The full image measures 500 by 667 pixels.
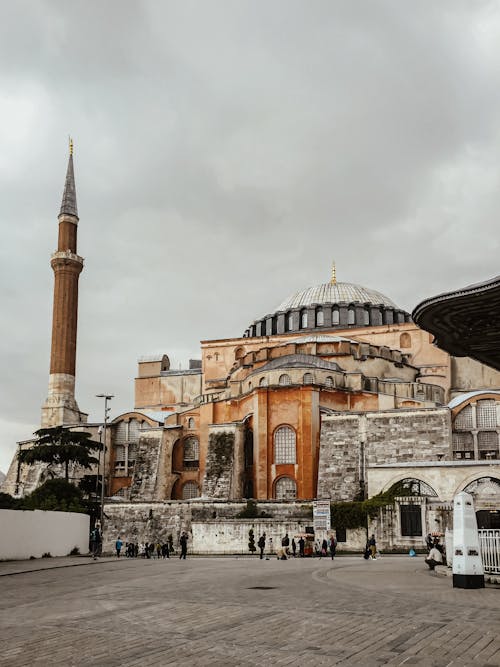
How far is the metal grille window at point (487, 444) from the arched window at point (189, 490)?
1608 cm

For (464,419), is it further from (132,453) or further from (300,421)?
(132,453)

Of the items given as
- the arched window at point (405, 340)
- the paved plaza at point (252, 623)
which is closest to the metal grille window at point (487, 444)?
the arched window at point (405, 340)

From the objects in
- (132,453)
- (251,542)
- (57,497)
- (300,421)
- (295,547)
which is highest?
(300,421)

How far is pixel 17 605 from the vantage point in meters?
11.1

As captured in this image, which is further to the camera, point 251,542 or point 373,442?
point 373,442

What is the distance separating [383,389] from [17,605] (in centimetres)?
3547

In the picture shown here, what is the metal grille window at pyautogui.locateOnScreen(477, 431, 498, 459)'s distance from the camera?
39.0 m

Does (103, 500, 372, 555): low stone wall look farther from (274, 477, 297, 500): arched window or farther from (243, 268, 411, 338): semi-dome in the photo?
(243, 268, 411, 338): semi-dome

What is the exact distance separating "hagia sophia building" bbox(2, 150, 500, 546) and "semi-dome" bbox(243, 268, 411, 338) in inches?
4.7

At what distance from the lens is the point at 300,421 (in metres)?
39.2

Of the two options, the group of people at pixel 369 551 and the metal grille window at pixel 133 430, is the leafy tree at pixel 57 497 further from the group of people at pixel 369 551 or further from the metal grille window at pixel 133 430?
the group of people at pixel 369 551

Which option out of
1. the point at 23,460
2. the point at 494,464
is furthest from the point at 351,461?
the point at 23,460

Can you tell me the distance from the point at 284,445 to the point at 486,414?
35.1ft

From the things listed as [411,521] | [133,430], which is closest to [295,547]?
[411,521]
